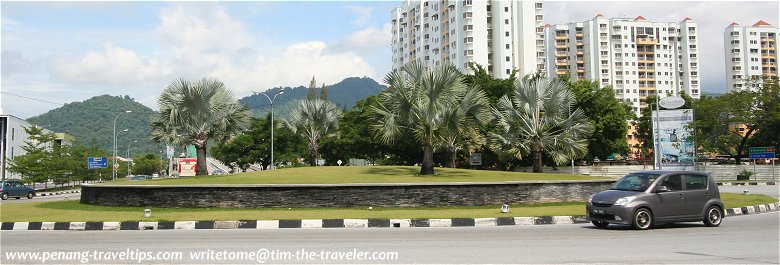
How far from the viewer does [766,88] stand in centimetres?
5481

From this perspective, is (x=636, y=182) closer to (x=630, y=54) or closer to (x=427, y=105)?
(x=427, y=105)

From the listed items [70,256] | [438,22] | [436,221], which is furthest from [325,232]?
[438,22]

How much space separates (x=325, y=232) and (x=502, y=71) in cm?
9872

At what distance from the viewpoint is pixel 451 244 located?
11281 mm

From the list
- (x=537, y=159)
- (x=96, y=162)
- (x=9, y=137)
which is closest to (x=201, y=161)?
(x=537, y=159)

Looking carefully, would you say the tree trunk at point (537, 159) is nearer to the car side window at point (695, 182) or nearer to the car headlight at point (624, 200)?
the car side window at point (695, 182)

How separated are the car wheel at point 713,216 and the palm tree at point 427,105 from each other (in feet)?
37.4

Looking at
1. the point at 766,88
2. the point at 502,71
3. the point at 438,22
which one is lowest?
the point at 766,88

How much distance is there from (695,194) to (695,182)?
1.07 feet

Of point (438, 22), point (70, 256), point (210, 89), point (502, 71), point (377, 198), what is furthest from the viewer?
point (438, 22)

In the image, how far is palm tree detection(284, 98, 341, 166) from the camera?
38.0 meters

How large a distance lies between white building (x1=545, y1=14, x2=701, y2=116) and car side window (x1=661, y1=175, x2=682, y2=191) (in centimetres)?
12263

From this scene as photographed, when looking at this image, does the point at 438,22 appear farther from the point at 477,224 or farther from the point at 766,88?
the point at 477,224

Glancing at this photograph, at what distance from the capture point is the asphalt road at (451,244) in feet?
30.6
